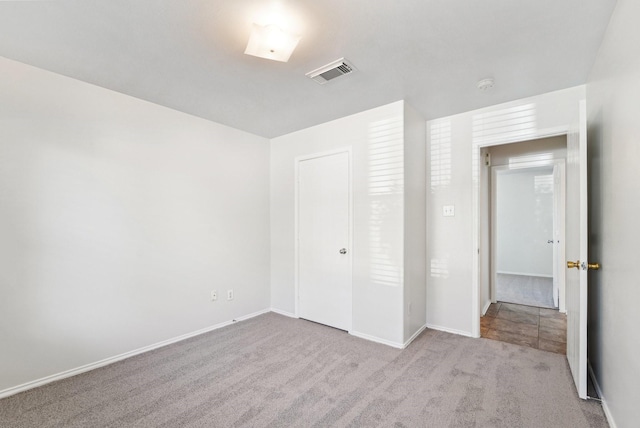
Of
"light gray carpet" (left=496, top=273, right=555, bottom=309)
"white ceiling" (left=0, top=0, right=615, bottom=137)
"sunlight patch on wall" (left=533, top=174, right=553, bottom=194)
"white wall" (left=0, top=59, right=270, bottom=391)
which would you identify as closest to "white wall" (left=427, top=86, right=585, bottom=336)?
"white ceiling" (left=0, top=0, right=615, bottom=137)

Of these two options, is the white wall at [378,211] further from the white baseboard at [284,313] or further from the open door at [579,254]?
the open door at [579,254]

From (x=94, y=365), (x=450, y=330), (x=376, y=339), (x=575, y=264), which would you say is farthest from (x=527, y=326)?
(x=94, y=365)

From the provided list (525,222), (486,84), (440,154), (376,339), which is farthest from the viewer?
(525,222)

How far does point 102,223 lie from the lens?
2.60 metres

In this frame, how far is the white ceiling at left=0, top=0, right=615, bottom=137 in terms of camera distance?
1663 millimetres

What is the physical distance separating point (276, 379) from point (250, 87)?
2.46 meters

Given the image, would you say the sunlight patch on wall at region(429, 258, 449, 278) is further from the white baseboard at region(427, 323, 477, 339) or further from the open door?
the open door

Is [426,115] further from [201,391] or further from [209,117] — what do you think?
[201,391]

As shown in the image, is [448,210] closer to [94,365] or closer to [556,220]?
[556,220]

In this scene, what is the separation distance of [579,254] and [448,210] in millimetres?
1342

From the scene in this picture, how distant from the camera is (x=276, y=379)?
234cm

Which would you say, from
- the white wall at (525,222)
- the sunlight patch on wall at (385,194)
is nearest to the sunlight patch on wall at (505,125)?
the sunlight patch on wall at (385,194)

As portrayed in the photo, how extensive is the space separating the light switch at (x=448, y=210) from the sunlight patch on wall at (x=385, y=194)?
2.38ft

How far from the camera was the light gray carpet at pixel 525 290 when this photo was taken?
4.60 metres
